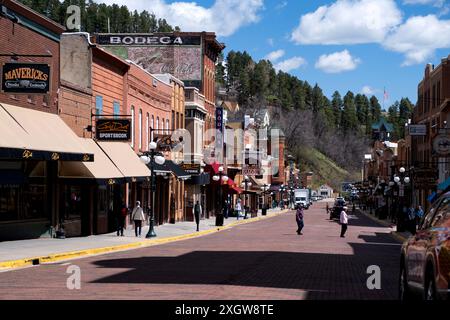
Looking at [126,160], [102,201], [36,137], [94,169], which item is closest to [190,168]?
[126,160]

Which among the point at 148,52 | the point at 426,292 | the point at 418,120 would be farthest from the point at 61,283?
the point at 418,120

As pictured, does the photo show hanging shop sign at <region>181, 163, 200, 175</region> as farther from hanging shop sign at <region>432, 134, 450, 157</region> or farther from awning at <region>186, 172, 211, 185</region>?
hanging shop sign at <region>432, 134, 450, 157</region>

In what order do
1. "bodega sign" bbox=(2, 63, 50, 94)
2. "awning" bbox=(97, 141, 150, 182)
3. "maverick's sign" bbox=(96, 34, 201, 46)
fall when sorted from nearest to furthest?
"bodega sign" bbox=(2, 63, 50, 94) < "awning" bbox=(97, 141, 150, 182) < "maverick's sign" bbox=(96, 34, 201, 46)

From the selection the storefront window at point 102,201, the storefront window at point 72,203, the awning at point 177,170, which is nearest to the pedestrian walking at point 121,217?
the storefront window at point 72,203

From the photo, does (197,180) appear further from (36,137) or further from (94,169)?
(36,137)

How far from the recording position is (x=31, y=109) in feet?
109

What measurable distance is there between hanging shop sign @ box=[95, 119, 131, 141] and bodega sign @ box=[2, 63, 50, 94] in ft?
28.4

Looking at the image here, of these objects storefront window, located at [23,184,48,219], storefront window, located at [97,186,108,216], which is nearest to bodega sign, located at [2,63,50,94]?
storefront window, located at [23,184,48,219]

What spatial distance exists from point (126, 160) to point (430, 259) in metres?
32.4

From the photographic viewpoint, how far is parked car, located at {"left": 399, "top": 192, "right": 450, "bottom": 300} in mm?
10484

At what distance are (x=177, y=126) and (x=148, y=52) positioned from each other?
491 inches

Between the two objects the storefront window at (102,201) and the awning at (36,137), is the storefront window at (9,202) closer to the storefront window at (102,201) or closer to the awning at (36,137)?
the awning at (36,137)

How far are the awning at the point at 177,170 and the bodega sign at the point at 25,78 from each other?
2466 centimetres
